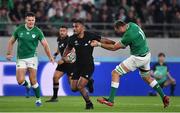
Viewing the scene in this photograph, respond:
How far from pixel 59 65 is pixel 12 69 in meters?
3.62

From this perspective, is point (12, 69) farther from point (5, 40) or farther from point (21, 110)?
point (21, 110)

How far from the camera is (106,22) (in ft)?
89.2

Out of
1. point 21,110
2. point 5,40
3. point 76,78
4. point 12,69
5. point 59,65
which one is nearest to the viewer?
Answer: point 21,110

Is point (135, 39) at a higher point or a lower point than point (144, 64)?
higher

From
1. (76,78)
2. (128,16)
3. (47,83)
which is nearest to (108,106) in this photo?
(76,78)

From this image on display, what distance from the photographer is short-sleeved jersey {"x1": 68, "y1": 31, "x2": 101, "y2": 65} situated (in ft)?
58.4

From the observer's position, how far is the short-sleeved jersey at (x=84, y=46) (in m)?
17.8

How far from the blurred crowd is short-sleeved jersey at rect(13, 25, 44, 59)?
7.11 meters

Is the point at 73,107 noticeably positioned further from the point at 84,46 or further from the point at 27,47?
the point at 27,47

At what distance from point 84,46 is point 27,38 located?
73.5 inches

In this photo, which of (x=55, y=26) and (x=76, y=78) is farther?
(x=55, y=26)

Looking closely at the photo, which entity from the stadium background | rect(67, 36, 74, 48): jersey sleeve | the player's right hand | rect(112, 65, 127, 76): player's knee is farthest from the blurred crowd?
the player's right hand

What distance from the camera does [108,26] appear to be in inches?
1076

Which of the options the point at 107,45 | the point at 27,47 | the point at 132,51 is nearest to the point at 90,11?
the point at 27,47
